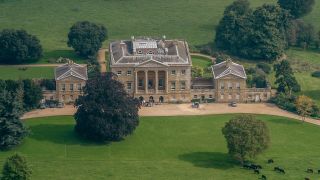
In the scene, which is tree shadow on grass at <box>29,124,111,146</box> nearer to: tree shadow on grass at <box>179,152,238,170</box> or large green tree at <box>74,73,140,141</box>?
large green tree at <box>74,73,140,141</box>

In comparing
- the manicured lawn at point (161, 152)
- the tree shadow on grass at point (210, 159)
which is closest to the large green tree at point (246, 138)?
the tree shadow on grass at point (210, 159)

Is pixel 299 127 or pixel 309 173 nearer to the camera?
pixel 309 173

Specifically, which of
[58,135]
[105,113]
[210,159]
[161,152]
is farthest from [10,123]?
[210,159]

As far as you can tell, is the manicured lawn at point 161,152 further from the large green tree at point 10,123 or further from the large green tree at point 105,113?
the large green tree at point 105,113

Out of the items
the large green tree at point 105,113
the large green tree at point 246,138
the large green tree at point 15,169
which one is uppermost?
the large green tree at point 105,113

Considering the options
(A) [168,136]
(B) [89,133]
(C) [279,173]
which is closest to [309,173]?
(C) [279,173]

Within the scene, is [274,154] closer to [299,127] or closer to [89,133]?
[299,127]

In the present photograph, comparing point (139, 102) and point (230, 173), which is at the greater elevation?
point (139, 102)

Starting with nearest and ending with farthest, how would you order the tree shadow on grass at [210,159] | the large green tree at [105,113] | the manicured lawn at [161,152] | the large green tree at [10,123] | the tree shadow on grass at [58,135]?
the manicured lawn at [161,152] → the tree shadow on grass at [210,159] → the large green tree at [10,123] → the large green tree at [105,113] → the tree shadow on grass at [58,135]
